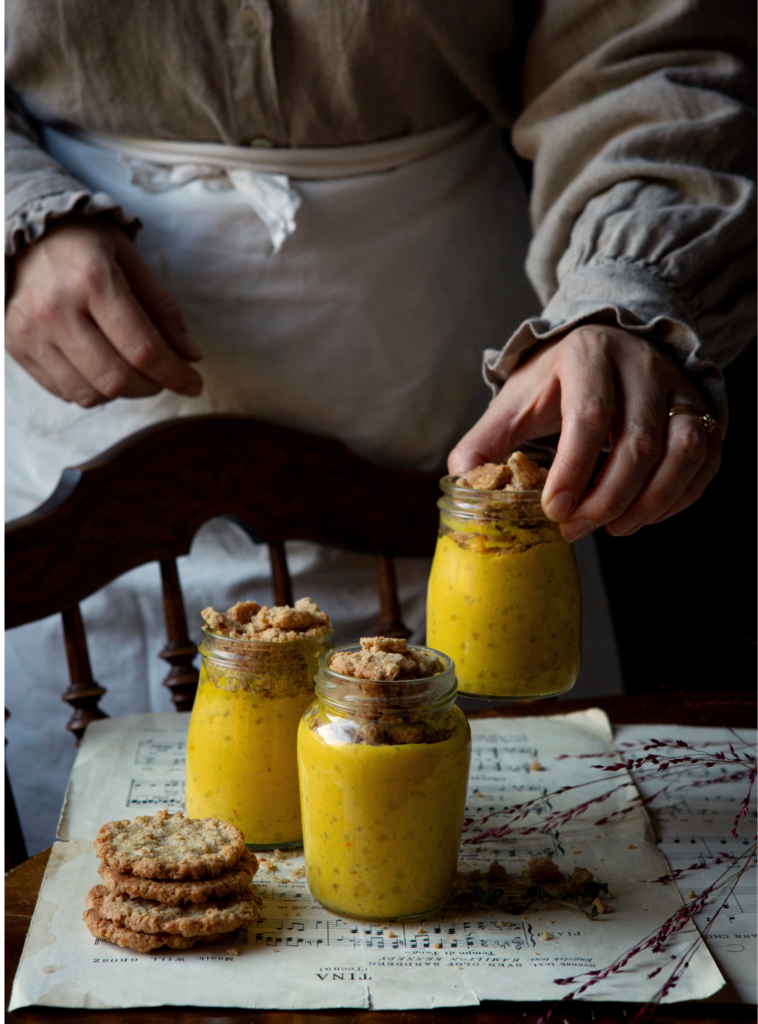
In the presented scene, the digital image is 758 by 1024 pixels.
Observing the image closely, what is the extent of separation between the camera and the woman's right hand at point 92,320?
108cm

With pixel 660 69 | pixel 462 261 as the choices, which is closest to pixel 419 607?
pixel 462 261

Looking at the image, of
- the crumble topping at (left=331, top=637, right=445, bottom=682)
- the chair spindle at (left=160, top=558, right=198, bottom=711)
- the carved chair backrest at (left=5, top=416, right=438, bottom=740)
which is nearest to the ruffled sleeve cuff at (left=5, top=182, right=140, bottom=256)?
the carved chair backrest at (left=5, top=416, right=438, bottom=740)

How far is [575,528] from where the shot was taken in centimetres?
83

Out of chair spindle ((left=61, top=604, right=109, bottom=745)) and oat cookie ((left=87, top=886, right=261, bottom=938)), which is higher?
oat cookie ((left=87, top=886, right=261, bottom=938))

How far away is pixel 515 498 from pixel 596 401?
11cm

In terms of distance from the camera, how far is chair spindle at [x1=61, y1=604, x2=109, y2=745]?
1.09 meters

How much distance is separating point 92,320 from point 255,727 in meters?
0.57

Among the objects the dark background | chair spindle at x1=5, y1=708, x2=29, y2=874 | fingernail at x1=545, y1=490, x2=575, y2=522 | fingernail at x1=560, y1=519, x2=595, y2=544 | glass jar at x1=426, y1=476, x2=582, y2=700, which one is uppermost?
fingernail at x1=545, y1=490, x2=575, y2=522

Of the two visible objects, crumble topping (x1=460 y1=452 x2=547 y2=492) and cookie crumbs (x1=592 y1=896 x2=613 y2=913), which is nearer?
cookie crumbs (x1=592 y1=896 x2=613 y2=913)

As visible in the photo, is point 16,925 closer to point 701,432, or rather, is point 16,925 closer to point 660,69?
point 701,432

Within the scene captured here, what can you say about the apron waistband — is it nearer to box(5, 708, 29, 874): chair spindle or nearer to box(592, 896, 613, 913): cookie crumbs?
box(5, 708, 29, 874): chair spindle

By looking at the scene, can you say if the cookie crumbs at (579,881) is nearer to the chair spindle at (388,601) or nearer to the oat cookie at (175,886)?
the oat cookie at (175,886)

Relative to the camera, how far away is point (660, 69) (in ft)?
3.88

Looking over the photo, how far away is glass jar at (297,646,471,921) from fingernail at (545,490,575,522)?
177 mm
